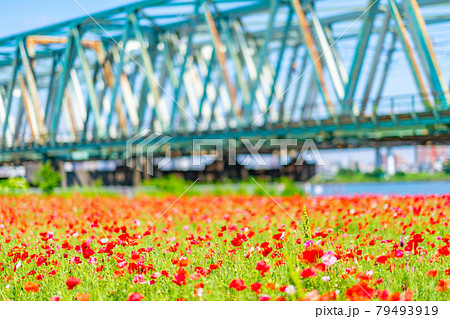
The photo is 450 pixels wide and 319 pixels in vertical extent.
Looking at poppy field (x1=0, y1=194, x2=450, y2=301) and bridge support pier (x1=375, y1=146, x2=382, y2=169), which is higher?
bridge support pier (x1=375, y1=146, x2=382, y2=169)

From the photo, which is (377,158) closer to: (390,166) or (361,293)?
(390,166)

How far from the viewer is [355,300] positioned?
3285mm

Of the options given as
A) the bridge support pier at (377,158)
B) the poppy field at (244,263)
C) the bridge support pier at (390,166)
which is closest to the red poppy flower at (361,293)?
the poppy field at (244,263)

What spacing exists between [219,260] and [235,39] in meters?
26.5

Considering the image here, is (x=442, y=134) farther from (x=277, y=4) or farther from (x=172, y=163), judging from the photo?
(x=172, y=163)

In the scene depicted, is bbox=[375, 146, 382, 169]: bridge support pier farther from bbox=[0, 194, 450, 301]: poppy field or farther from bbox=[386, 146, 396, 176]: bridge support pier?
bbox=[0, 194, 450, 301]: poppy field

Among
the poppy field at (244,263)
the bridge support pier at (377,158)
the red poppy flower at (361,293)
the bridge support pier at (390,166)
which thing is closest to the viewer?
the red poppy flower at (361,293)

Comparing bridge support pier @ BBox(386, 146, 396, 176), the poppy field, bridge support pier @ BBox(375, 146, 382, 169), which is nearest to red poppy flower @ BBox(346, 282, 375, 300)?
the poppy field

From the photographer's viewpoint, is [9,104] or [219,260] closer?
[219,260]

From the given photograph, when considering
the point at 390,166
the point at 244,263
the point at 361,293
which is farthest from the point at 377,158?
the point at 361,293

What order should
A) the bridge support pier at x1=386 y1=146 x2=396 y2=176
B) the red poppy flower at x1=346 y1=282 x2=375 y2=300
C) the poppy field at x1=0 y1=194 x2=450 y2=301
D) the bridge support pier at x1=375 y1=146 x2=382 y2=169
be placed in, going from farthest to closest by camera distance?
1. the bridge support pier at x1=375 y1=146 x2=382 y2=169
2. the bridge support pier at x1=386 y1=146 x2=396 y2=176
3. the poppy field at x1=0 y1=194 x2=450 y2=301
4. the red poppy flower at x1=346 y1=282 x2=375 y2=300

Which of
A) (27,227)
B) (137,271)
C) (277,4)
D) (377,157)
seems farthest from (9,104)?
(137,271)

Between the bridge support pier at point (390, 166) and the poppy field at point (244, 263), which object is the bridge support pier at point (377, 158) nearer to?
the bridge support pier at point (390, 166)
